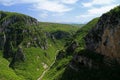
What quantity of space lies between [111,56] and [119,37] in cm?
1409

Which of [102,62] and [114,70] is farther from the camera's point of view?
[102,62]

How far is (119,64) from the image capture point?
543 ft

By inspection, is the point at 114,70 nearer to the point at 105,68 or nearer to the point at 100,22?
the point at 105,68

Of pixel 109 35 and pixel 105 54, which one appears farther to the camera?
pixel 105 54

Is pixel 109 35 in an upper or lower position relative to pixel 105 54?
upper

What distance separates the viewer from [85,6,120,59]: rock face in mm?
166750

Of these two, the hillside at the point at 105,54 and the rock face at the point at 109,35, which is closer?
the rock face at the point at 109,35

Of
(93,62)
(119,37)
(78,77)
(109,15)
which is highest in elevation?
(109,15)

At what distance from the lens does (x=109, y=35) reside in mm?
174000

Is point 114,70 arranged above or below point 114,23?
below

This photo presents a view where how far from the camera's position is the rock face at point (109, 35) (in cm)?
16675

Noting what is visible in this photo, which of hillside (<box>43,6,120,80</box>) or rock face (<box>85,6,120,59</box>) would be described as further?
hillside (<box>43,6,120,80</box>)

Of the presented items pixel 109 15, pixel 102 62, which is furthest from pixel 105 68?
pixel 109 15

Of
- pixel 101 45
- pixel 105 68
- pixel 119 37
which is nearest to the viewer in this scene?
pixel 119 37
